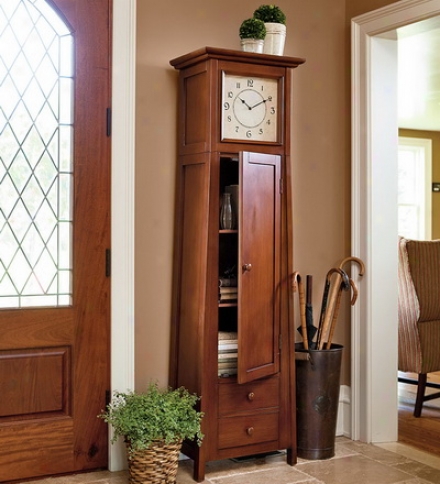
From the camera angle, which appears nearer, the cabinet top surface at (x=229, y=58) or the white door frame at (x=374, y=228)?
the cabinet top surface at (x=229, y=58)

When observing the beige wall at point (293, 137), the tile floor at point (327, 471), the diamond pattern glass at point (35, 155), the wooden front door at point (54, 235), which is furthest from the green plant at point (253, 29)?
the tile floor at point (327, 471)

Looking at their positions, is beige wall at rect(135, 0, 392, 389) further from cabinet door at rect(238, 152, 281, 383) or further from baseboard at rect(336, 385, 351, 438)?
cabinet door at rect(238, 152, 281, 383)

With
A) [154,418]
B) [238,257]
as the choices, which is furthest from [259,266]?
[154,418]

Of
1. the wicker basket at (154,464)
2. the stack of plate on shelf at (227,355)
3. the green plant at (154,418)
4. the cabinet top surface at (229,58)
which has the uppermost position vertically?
the cabinet top surface at (229,58)

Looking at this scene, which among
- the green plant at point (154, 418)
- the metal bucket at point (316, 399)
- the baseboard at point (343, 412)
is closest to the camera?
the green plant at point (154, 418)

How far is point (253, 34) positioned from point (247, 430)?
6.05 feet

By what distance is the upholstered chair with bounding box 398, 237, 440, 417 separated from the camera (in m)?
4.81

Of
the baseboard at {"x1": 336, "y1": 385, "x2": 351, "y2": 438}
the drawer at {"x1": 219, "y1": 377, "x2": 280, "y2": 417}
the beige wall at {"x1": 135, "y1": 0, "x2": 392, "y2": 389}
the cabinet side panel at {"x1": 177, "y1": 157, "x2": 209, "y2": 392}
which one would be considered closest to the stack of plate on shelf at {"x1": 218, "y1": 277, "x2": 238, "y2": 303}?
the cabinet side panel at {"x1": 177, "y1": 157, "x2": 209, "y2": 392}

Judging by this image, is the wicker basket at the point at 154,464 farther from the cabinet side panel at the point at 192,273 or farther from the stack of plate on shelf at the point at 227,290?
the stack of plate on shelf at the point at 227,290

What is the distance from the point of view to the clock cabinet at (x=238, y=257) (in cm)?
345

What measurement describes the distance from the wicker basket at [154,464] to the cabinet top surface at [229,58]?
5.56ft

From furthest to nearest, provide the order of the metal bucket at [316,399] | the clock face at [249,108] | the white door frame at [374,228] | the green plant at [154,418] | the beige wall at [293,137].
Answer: the white door frame at [374,228] < the metal bucket at [316,399] < the beige wall at [293,137] < the clock face at [249,108] < the green plant at [154,418]

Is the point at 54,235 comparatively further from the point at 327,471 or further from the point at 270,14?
the point at 327,471

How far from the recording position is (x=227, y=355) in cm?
357
